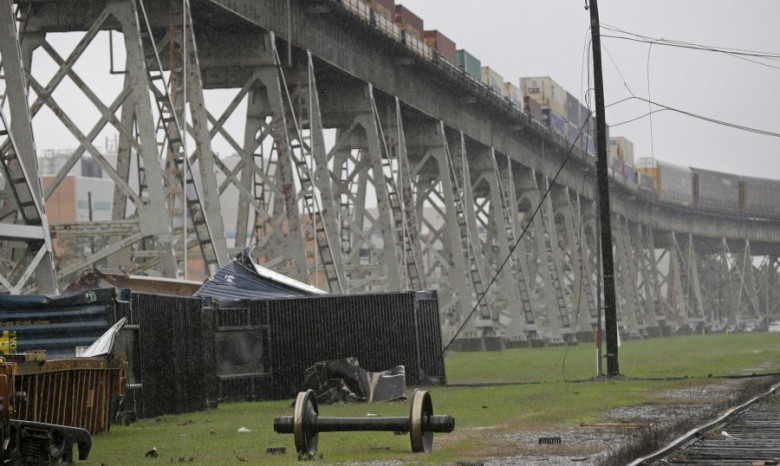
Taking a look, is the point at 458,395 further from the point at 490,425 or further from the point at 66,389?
the point at 66,389

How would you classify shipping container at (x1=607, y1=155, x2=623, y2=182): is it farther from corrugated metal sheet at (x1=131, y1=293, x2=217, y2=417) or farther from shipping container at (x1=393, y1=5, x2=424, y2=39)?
corrugated metal sheet at (x1=131, y1=293, x2=217, y2=417)

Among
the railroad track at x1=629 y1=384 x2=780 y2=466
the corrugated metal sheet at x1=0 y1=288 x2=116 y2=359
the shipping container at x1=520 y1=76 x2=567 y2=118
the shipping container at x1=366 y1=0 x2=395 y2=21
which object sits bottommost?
the railroad track at x1=629 y1=384 x2=780 y2=466

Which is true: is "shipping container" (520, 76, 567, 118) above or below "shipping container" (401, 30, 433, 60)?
above

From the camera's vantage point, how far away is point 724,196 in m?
136

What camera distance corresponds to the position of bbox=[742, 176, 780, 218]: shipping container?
138250 millimetres

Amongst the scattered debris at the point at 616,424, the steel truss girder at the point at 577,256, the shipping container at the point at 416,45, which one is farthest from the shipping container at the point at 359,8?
the steel truss girder at the point at 577,256

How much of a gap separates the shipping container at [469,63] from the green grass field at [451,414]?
29002 mm

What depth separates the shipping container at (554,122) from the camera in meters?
85.8

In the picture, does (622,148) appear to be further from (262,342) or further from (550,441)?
(550,441)

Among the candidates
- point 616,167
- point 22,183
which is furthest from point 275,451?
point 616,167

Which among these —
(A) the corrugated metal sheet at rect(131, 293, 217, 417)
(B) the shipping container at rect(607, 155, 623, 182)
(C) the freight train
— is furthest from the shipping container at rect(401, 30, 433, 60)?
(B) the shipping container at rect(607, 155, 623, 182)

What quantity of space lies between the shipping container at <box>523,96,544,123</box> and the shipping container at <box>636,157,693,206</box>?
36.8m

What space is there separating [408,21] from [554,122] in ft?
96.5

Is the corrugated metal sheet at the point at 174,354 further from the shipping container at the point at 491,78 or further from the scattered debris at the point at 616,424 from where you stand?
the shipping container at the point at 491,78
